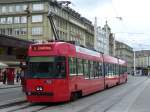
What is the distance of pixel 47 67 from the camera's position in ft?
66.8

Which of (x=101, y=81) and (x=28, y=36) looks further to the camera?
(x=28, y=36)

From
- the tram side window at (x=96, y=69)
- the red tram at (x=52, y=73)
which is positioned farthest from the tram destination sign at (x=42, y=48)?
the tram side window at (x=96, y=69)

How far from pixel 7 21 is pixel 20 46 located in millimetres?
74848

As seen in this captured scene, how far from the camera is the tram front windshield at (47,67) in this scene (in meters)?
20.3

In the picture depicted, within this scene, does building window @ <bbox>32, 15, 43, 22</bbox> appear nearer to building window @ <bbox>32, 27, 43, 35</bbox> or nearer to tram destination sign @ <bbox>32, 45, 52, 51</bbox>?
building window @ <bbox>32, 27, 43, 35</bbox>

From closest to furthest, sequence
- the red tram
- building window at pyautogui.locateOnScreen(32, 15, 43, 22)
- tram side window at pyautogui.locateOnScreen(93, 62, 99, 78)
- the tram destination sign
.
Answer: the red tram, the tram destination sign, tram side window at pyautogui.locateOnScreen(93, 62, 99, 78), building window at pyautogui.locateOnScreen(32, 15, 43, 22)

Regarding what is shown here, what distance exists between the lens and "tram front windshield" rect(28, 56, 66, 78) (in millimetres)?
20297

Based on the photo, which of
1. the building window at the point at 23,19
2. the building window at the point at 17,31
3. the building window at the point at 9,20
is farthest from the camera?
the building window at the point at 9,20

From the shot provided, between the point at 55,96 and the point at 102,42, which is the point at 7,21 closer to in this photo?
the point at 102,42

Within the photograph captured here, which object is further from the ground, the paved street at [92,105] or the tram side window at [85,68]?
the tram side window at [85,68]

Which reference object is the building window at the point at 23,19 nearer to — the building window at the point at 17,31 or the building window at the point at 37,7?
the building window at the point at 17,31

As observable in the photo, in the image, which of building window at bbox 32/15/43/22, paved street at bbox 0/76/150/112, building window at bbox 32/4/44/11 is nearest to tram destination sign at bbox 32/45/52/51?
paved street at bbox 0/76/150/112

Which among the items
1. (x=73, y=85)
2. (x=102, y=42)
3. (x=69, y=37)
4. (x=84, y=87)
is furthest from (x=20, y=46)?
(x=69, y=37)

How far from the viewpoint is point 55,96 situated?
20109 mm
